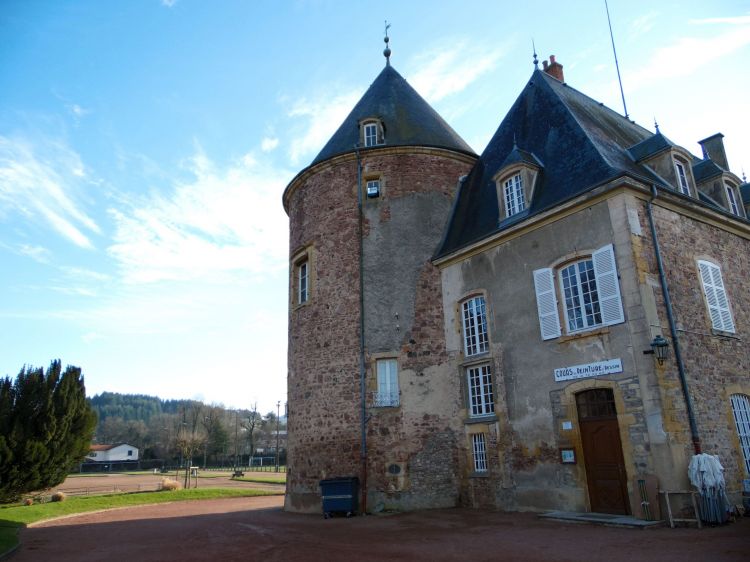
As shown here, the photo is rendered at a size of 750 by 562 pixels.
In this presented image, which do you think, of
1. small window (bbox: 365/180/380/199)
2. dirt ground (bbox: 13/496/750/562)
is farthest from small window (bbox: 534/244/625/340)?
small window (bbox: 365/180/380/199)

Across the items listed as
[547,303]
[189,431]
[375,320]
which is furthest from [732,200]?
[189,431]

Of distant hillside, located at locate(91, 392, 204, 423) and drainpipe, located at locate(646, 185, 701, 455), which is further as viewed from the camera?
distant hillside, located at locate(91, 392, 204, 423)

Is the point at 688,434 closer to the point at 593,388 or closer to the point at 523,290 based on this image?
the point at 593,388

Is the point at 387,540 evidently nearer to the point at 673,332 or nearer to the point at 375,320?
the point at 375,320

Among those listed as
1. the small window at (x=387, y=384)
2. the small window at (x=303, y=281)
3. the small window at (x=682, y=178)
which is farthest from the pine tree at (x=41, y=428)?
the small window at (x=682, y=178)

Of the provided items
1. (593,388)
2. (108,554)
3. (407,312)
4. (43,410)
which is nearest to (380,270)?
(407,312)

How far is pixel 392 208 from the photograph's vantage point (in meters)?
15.7

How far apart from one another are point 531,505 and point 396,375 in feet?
15.0

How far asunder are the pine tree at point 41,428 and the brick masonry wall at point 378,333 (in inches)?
358

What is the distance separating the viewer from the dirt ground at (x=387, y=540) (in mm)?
7375

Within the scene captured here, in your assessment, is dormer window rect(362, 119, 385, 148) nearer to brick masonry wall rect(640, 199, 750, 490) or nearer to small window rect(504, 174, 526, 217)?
small window rect(504, 174, 526, 217)

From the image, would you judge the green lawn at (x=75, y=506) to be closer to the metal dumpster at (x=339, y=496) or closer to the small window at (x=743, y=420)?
the metal dumpster at (x=339, y=496)

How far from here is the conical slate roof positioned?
662 inches

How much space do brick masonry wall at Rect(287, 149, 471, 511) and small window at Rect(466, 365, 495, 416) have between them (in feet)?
1.65
